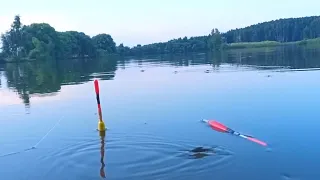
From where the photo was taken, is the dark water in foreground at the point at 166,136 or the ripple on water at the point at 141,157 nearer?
the ripple on water at the point at 141,157

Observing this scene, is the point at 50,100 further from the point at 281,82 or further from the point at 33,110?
the point at 281,82

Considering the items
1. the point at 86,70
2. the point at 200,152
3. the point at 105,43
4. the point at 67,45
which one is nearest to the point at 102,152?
the point at 200,152

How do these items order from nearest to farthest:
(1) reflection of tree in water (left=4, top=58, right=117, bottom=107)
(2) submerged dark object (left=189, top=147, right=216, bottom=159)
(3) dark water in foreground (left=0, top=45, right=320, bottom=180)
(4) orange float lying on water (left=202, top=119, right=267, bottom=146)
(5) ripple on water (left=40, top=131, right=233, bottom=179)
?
1. (5) ripple on water (left=40, top=131, right=233, bottom=179)
2. (3) dark water in foreground (left=0, top=45, right=320, bottom=180)
3. (2) submerged dark object (left=189, top=147, right=216, bottom=159)
4. (4) orange float lying on water (left=202, top=119, right=267, bottom=146)
5. (1) reflection of tree in water (left=4, top=58, right=117, bottom=107)

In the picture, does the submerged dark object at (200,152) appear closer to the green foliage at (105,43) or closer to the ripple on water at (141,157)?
the ripple on water at (141,157)

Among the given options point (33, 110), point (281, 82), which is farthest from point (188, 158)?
point (281, 82)

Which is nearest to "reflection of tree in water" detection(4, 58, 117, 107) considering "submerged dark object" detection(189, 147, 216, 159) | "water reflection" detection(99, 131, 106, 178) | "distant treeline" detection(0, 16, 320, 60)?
"water reflection" detection(99, 131, 106, 178)

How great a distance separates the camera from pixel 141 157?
13305 mm

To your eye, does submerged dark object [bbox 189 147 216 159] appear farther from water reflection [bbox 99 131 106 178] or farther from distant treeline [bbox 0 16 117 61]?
distant treeline [bbox 0 16 117 61]

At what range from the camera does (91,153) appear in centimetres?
1426

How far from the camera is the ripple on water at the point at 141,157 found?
1202 centimetres

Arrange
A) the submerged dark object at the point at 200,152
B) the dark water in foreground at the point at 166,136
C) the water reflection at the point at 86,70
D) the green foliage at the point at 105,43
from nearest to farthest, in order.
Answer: the dark water in foreground at the point at 166,136
the submerged dark object at the point at 200,152
the water reflection at the point at 86,70
the green foliage at the point at 105,43

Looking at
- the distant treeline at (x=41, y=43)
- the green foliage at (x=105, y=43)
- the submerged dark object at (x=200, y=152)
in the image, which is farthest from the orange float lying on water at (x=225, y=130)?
the green foliage at (x=105, y=43)

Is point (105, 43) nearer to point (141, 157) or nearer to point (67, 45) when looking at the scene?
point (67, 45)

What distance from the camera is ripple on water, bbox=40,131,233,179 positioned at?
12016 mm
